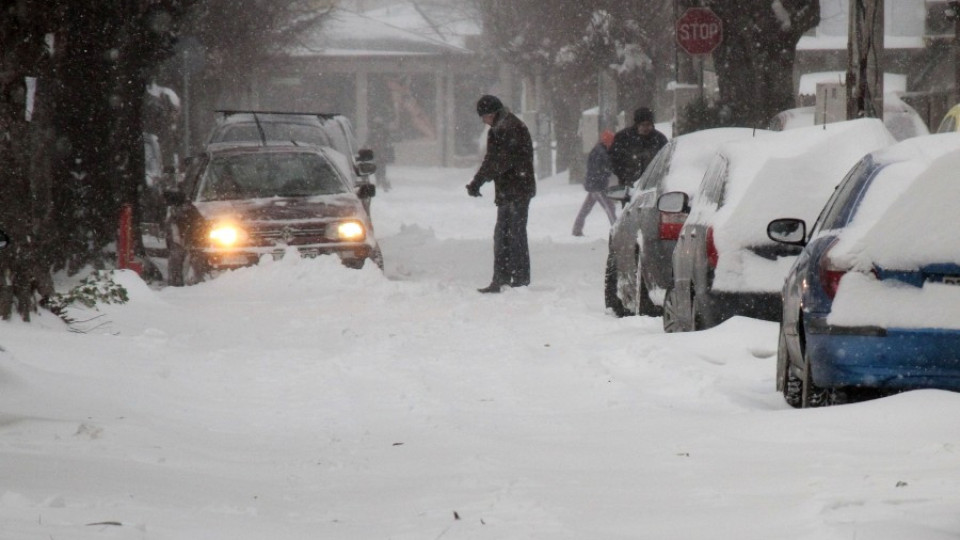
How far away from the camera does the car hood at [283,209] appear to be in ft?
51.0

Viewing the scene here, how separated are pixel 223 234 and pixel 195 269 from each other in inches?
17.1

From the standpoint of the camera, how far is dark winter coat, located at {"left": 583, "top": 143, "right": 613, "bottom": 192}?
83.1 ft

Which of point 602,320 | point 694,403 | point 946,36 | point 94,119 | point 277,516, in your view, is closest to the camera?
point 277,516

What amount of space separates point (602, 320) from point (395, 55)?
1969 inches

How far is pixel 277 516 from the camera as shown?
5.74 metres

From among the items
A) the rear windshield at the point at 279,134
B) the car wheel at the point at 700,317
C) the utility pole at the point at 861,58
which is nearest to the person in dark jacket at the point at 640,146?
the rear windshield at the point at 279,134

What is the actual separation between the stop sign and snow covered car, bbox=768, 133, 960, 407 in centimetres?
1414

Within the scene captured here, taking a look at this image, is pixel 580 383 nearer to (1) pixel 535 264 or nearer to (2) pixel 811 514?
(2) pixel 811 514

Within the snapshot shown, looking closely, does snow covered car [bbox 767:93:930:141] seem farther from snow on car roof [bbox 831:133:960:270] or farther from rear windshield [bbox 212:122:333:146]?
snow on car roof [bbox 831:133:960:270]

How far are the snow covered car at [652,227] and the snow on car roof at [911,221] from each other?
13.3ft

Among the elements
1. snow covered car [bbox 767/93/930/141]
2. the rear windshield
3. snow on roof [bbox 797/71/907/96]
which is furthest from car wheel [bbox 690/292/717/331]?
snow on roof [bbox 797/71/907/96]

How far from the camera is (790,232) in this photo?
8.62m

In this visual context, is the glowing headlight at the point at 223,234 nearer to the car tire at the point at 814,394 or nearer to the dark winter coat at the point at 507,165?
the dark winter coat at the point at 507,165

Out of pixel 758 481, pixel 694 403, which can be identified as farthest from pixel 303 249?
pixel 758 481
